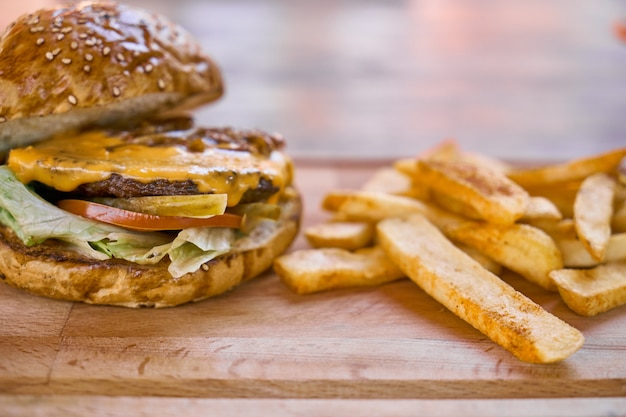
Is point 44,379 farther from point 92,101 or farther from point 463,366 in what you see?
point 463,366

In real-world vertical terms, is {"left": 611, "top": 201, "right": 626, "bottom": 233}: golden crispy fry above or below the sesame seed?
below

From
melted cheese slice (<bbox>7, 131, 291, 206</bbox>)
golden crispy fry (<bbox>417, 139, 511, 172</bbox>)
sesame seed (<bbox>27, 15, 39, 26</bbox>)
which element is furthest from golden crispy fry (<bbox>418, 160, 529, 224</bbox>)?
sesame seed (<bbox>27, 15, 39, 26</bbox>)

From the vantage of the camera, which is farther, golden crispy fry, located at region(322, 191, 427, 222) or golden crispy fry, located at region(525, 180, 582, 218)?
golden crispy fry, located at region(525, 180, 582, 218)

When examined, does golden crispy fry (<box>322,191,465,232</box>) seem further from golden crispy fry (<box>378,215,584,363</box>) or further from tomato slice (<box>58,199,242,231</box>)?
tomato slice (<box>58,199,242,231</box>)

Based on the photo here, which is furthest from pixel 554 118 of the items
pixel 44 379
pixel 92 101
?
pixel 44 379

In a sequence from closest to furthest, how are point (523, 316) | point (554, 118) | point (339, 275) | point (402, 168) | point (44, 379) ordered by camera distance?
1. point (44, 379)
2. point (523, 316)
3. point (339, 275)
4. point (402, 168)
5. point (554, 118)

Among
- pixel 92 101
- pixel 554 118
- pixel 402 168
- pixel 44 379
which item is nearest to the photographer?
pixel 44 379

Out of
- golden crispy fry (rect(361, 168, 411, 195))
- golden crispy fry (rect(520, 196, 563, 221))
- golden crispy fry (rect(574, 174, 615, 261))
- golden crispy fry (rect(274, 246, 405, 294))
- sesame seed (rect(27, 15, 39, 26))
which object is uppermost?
sesame seed (rect(27, 15, 39, 26))
